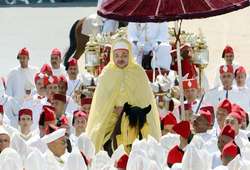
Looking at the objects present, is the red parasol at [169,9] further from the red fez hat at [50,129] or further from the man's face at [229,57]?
the man's face at [229,57]


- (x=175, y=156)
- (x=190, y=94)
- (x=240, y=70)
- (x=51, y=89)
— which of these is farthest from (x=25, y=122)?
(x=240, y=70)

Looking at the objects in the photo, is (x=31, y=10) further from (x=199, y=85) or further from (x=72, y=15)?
(x=199, y=85)

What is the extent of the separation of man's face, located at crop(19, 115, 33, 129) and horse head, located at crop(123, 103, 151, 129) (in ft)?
3.39

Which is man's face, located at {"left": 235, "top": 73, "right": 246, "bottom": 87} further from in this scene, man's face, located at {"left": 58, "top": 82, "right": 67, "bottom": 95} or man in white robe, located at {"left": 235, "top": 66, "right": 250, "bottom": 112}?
man's face, located at {"left": 58, "top": 82, "right": 67, "bottom": 95}

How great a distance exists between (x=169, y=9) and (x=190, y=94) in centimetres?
248

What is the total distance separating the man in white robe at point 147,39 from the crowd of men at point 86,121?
0.03 metres

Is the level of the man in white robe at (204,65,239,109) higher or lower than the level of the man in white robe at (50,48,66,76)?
lower

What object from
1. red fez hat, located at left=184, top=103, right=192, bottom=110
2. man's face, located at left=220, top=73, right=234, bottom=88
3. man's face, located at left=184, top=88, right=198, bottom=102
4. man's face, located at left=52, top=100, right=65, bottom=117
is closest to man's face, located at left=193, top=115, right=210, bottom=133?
red fez hat, located at left=184, top=103, right=192, bottom=110

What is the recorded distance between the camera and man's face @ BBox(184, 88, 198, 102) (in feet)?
47.3

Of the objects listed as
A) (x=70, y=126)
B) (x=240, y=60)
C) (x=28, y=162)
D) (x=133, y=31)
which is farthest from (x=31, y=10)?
(x=28, y=162)

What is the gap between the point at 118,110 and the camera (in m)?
12.5

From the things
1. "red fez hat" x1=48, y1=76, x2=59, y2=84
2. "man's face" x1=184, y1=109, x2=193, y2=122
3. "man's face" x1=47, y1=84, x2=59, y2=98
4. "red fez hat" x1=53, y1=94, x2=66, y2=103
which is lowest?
"man's face" x1=184, y1=109, x2=193, y2=122

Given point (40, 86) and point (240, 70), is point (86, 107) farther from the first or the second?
point (240, 70)

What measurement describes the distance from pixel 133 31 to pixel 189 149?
687cm
